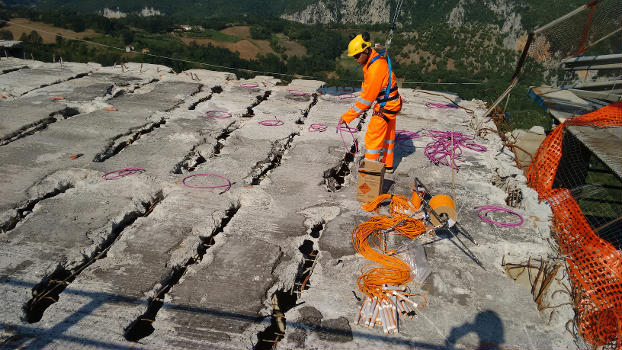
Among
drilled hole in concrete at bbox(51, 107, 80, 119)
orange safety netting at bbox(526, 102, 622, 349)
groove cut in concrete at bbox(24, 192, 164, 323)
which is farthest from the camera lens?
drilled hole in concrete at bbox(51, 107, 80, 119)

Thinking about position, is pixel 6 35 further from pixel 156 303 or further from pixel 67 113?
pixel 156 303

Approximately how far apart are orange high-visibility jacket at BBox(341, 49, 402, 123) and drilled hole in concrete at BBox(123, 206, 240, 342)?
2.62 meters

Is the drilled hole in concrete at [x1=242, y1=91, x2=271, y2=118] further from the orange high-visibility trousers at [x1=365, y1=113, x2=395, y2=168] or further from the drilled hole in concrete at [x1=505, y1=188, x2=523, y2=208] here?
the drilled hole in concrete at [x1=505, y1=188, x2=523, y2=208]

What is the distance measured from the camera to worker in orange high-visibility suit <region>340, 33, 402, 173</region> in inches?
213

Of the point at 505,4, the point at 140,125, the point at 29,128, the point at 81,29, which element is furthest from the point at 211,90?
the point at 505,4

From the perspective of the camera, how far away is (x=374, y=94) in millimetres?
5492

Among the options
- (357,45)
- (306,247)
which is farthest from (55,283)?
(357,45)

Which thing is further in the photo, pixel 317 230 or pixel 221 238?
pixel 317 230

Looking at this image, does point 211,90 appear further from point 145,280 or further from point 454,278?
point 454,278

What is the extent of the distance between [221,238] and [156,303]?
104 centimetres

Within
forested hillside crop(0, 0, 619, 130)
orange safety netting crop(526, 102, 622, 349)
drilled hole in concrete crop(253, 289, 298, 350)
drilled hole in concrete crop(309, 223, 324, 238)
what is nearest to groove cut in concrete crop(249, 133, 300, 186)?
drilled hole in concrete crop(309, 223, 324, 238)

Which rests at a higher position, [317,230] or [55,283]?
[317,230]

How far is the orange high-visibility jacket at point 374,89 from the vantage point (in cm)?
541

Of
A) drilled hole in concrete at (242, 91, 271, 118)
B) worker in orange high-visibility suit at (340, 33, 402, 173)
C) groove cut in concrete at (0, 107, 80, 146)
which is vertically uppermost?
worker in orange high-visibility suit at (340, 33, 402, 173)
